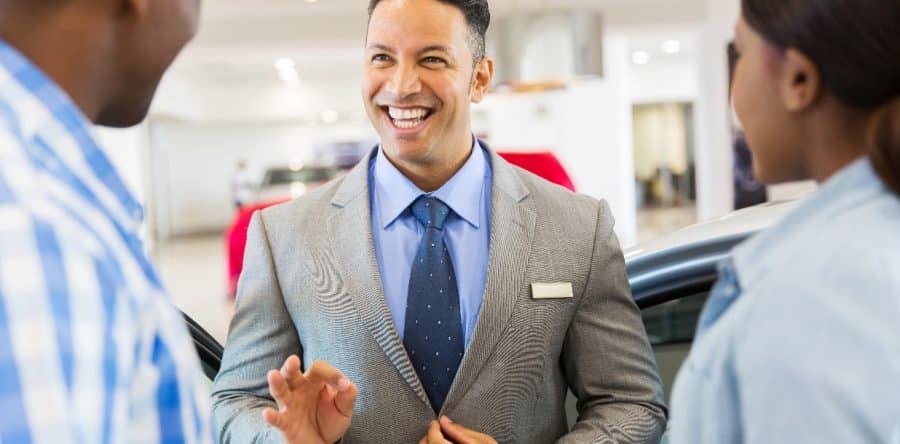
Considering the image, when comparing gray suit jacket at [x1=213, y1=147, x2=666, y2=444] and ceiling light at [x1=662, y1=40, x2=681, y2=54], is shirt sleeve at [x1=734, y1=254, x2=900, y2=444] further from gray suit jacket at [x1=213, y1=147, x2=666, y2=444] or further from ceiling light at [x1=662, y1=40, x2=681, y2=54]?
ceiling light at [x1=662, y1=40, x2=681, y2=54]

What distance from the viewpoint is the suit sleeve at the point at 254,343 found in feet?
5.25

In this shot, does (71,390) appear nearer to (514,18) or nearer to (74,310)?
(74,310)

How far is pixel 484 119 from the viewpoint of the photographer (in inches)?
808

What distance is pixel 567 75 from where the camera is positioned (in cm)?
803

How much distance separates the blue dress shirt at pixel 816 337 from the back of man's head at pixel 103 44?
1.81ft

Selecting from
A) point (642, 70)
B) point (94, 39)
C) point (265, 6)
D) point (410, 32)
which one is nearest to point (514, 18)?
point (265, 6)

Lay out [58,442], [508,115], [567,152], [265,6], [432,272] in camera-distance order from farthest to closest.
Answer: [508,115], [567,152], [265,6], [432,272], [58,442]

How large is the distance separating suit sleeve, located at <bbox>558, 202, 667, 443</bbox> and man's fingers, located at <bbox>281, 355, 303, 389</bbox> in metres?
0.51

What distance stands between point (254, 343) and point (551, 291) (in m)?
0.50

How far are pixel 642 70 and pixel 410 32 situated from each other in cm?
1899

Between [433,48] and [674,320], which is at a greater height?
[433,48]

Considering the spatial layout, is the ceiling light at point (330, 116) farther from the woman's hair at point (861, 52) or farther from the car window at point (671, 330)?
the woman's hair at point (861, 52)

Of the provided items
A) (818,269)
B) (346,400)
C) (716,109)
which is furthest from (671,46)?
(818,269)

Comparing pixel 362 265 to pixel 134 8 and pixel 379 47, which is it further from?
pixel 134 8
